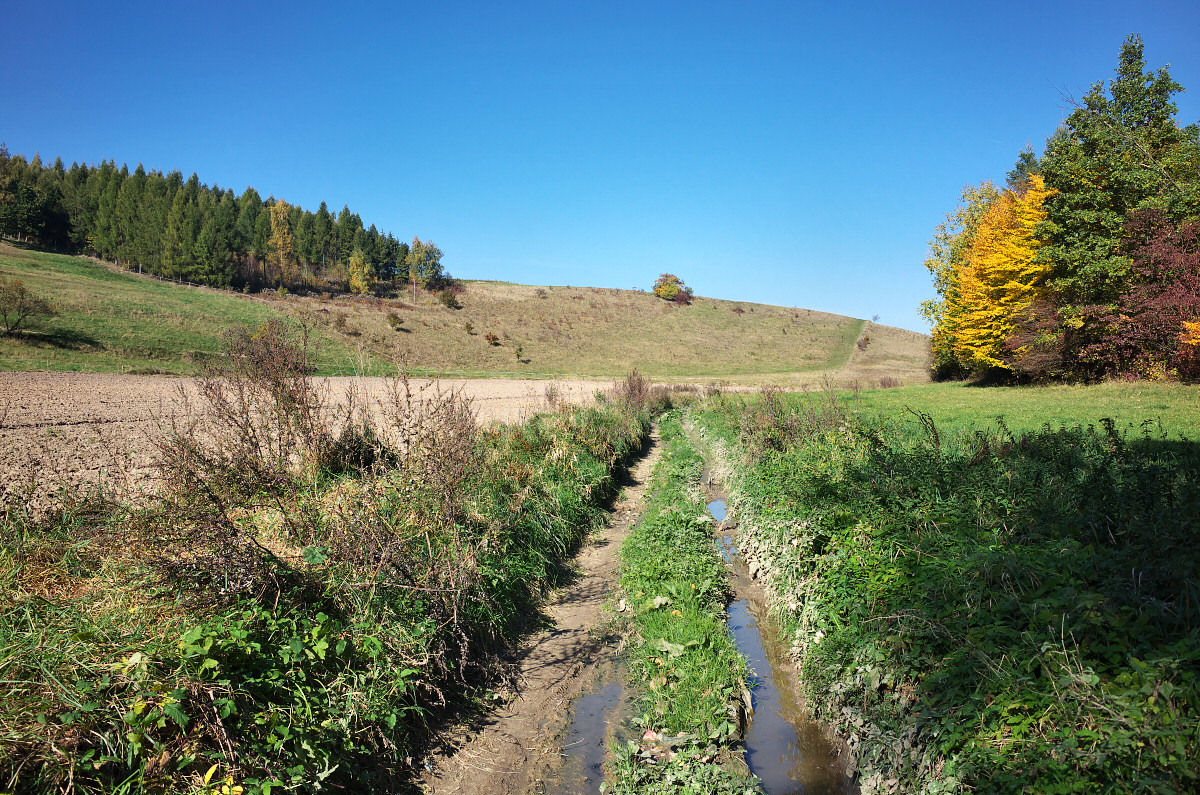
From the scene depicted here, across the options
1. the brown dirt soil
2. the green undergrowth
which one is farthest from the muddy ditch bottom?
the brown dirt soil

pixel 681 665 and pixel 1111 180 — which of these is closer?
pixel 681 665

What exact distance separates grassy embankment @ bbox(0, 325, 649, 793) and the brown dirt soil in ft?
2.14

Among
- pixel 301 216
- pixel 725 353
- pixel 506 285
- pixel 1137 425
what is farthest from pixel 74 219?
pixel 1137 425

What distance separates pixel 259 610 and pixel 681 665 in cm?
356

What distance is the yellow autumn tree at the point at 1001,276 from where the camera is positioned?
2866cm

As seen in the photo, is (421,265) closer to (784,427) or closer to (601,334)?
(601,334)

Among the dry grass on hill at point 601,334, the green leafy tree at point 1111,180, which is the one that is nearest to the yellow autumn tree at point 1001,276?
the green leafy tree at point 1111,180

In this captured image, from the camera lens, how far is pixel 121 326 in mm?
31391

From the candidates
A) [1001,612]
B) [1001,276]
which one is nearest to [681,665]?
[1001,612]

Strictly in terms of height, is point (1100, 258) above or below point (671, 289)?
below

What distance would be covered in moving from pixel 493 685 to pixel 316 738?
2011 mm

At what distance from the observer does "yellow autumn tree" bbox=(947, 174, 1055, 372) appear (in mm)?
28656

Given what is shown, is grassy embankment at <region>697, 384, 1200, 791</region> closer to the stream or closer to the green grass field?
the stream

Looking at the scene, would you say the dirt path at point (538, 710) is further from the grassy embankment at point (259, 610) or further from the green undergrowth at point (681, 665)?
the green undergrowth at point (681, 665)
